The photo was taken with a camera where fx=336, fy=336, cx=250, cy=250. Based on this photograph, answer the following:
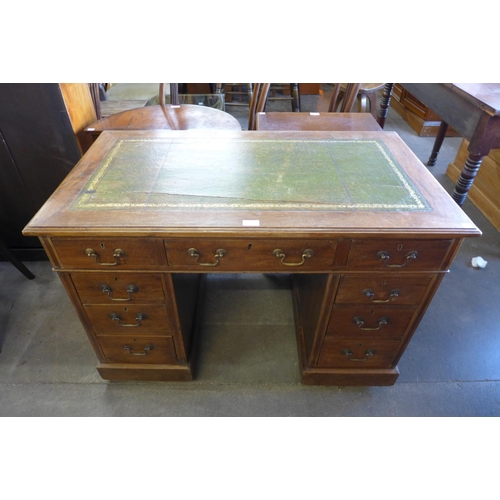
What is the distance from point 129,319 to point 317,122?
4.56ft

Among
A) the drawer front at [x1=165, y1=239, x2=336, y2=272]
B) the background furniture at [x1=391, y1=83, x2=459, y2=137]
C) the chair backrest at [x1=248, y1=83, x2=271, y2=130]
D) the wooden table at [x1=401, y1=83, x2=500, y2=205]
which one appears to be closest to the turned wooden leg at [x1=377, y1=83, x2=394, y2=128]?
the background furniture at [x1=391, y1=83, x2=459, y2=137]

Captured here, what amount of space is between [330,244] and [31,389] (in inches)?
54.5

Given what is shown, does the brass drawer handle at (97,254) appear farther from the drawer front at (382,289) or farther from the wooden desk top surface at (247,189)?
the drawer front at (382,289)

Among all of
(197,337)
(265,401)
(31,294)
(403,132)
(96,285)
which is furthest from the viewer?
(403,132)

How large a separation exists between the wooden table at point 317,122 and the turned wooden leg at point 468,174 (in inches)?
18.5

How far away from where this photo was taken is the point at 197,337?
159cm

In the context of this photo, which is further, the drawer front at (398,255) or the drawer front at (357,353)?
the drawer front at (357,353)

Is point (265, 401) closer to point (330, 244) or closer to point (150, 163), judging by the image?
point (330, 244)

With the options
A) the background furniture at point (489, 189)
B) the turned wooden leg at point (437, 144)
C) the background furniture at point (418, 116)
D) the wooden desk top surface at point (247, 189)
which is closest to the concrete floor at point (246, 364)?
the background furniture at point (489, 189)

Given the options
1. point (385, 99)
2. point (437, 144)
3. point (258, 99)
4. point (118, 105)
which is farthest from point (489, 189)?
point (118, 105)

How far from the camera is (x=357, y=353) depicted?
4.31ft

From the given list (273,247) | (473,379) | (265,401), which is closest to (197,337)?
(265,401)

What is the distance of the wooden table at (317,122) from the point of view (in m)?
1.78

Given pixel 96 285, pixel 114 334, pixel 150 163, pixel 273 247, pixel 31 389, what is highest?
A: pixel 150 163
